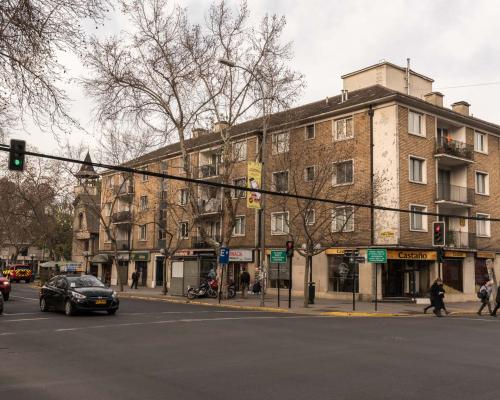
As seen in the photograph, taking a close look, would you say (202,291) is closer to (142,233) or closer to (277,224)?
(277,224)

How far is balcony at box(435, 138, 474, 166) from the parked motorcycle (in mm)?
15972

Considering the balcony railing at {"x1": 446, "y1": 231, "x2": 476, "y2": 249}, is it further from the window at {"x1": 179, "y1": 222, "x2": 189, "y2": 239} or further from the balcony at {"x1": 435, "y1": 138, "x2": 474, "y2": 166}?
the window at {"x1": 179, "y1": 222, "x2": 189, "y2": 239}

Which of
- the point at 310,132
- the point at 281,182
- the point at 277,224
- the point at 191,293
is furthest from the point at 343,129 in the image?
the point at 191,293

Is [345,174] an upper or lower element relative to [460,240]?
upper

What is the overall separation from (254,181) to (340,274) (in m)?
11.6

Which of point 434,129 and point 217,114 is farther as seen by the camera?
point 434,129

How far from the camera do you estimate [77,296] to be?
1853 centimetres

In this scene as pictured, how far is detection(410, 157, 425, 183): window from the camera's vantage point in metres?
32.4

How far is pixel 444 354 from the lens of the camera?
35.6 feet

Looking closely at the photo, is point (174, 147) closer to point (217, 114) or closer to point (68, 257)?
point (217, 114)

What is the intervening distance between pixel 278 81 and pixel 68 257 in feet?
190

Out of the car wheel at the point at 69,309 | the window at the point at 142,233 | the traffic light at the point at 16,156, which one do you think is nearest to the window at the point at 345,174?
the car wheel at the point at 69,309

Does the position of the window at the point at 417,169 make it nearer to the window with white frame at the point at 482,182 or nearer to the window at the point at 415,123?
the window at the point at 415,123

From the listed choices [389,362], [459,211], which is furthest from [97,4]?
[459,211]
